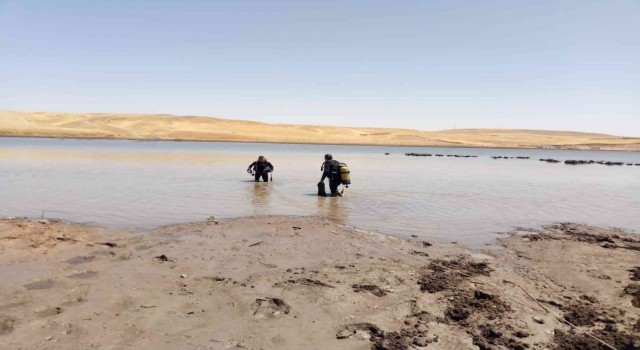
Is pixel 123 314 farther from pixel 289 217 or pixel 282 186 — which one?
pixel 282 186

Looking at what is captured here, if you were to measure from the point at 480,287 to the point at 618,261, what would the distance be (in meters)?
3.45

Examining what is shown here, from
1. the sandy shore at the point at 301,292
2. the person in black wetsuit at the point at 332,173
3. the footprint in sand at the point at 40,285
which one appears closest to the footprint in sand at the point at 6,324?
the sandy shore at the point at 301,292

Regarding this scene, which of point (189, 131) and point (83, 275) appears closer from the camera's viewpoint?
point (83, 275)

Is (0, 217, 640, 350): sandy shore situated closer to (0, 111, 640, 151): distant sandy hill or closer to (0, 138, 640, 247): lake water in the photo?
(0, 138, 640, 247): lake water

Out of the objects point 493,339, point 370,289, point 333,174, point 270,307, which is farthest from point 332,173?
point 493,339

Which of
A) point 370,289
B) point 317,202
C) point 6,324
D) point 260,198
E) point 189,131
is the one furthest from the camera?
point 189,131

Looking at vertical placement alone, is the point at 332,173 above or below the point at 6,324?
above

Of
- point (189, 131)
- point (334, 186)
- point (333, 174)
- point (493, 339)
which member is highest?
point (189, 131)

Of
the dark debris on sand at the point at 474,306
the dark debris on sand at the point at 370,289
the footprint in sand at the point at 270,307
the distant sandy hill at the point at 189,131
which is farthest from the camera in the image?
the distant sandy hill at the point at 189,131

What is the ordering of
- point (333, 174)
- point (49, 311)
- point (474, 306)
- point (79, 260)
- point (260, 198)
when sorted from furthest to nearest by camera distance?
point (333, 174) < point (260, 198) < point (79, 260) < point (474, 306) < point (49, 311)

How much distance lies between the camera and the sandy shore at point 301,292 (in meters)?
4.69

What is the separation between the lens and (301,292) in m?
5.88

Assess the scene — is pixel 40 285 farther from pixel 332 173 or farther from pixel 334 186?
pixel 334 186

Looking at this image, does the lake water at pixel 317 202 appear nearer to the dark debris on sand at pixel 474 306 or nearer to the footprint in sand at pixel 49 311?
the dark debris on sand at pixel 474 306
